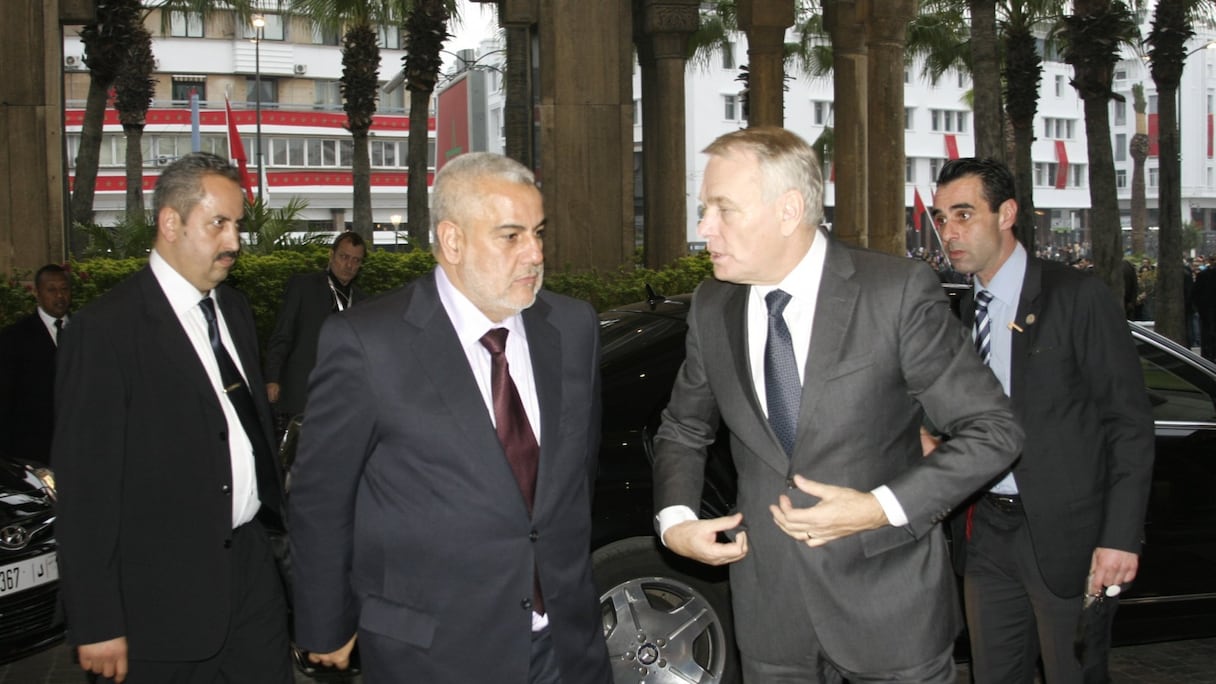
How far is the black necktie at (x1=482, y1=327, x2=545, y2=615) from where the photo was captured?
3014mm

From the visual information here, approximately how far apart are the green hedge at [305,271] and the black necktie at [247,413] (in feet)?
27.8

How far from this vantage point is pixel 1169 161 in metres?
21.9

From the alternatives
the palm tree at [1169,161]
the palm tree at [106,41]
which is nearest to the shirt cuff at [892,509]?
the palm tree at [1169,161]

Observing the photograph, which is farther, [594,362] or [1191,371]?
[1191,371]

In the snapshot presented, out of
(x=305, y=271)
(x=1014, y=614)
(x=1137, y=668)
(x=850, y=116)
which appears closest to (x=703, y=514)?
(x=1014, y=614)

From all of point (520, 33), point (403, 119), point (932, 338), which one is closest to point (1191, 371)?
point (932, 338)

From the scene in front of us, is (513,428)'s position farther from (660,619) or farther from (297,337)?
(297,337)

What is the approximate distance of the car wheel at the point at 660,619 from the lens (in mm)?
4781

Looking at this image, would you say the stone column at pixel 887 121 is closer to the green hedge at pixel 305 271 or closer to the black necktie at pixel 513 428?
the green hedge at pixel 305 271

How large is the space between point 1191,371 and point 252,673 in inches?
161

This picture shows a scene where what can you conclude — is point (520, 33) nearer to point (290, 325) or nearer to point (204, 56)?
point (290, 325)

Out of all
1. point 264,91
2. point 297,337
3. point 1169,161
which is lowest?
point 297,337

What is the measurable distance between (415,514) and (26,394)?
213 inches

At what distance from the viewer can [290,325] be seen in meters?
9.00
